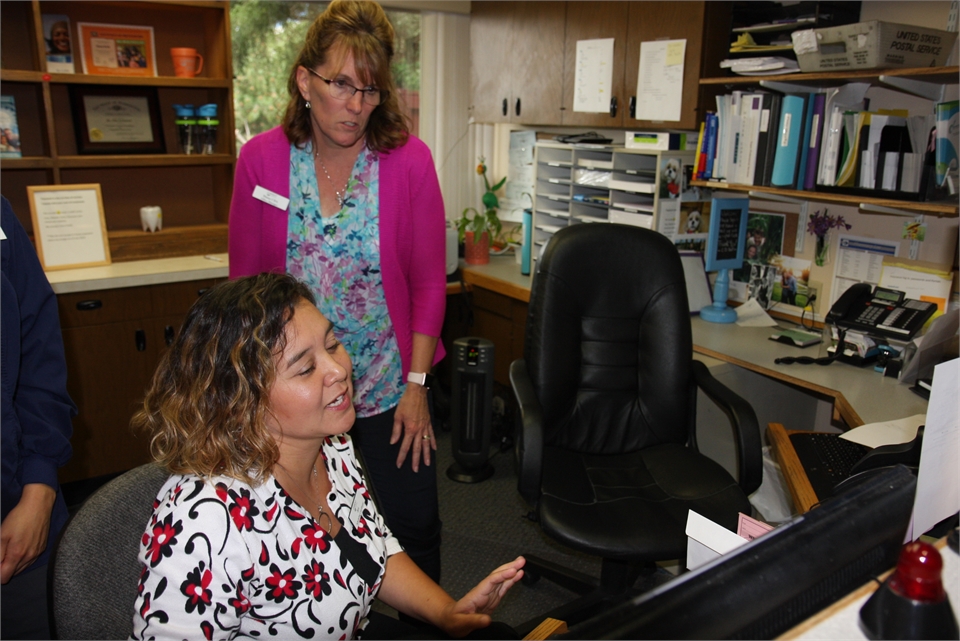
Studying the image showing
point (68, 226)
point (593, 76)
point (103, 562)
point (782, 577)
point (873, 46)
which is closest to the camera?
point (782, 577)

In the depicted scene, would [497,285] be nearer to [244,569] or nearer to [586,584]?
[586,584]

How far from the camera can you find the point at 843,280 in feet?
8.66

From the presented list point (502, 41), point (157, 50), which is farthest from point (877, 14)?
point (157, 50)

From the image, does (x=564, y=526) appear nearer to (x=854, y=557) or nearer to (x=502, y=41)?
(x=854, y=557)

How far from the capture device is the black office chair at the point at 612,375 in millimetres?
2020

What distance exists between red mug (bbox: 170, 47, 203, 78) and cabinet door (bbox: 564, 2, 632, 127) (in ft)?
5.51

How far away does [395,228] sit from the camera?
1688 mm

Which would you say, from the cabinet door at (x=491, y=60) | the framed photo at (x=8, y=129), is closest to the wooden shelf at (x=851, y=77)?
the cabinet door at (x=491, y=60)

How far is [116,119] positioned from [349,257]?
217 centimetres

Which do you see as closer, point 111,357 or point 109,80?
point 111,357

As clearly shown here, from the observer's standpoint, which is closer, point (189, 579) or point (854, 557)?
point (854, 557)

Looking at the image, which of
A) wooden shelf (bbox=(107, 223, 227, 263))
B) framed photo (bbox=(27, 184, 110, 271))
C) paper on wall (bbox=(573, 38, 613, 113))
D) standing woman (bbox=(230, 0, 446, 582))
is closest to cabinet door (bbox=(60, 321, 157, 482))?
framed photo (bbox=(27, 184, 110, 271))

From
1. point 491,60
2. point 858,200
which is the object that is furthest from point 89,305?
point 858,200

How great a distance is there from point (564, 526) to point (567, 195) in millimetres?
1963
